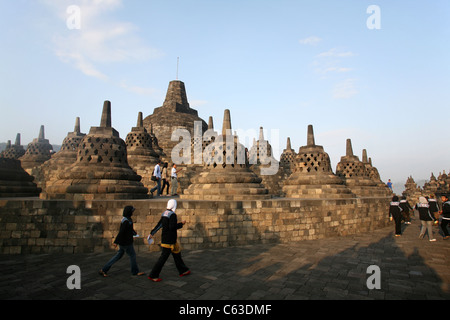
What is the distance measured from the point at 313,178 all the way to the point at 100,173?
957 centimetres

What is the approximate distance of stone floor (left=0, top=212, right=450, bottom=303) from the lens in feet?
13.0

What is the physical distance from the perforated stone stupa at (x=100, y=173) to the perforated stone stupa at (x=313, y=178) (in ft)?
24.7

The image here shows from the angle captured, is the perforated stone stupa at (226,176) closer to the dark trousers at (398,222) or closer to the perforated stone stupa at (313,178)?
the perforated stone stupa at (313,178)

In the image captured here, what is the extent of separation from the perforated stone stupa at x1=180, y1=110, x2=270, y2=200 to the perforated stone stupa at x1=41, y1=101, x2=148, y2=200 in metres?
2.22

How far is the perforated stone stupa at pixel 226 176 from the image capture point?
880 centimetres

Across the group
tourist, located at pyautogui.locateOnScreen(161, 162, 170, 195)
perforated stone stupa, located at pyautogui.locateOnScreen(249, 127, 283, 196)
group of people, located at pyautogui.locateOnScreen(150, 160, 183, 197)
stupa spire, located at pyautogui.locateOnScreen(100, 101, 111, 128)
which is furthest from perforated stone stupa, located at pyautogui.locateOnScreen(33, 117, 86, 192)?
perforated stone stupa, located at pyautogui.locateOnScreen(249, 127, 283, 196)

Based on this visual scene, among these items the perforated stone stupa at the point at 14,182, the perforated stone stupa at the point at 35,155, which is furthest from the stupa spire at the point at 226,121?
the perforated stone stupa at the point at 35,155

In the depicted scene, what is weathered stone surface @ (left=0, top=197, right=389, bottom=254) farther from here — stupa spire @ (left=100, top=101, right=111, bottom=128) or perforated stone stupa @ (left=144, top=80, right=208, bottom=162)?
perforated stone stupa @ (left=144, top=80, right=208, bottom=162)

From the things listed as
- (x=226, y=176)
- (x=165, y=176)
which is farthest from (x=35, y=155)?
(x=226, y=176)

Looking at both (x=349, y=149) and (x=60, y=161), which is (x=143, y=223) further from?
(x=349, y=149)
